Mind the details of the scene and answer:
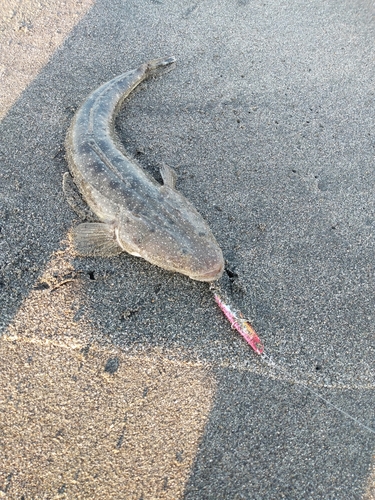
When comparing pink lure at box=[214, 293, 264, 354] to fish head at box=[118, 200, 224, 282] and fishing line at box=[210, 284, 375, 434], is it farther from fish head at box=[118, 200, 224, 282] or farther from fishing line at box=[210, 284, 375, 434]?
fish head at box=[118, 200, 224, 282]

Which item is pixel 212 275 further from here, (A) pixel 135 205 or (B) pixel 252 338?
(A) pixel 135 205

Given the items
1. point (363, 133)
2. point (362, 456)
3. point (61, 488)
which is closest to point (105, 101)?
point (363, 133)

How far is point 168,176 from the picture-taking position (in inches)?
157

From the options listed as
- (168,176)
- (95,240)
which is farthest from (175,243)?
(168,176)

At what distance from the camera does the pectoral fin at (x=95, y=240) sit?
3463 millimetres

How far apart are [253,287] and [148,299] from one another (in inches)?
32.9

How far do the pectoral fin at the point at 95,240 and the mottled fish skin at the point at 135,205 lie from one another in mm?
34

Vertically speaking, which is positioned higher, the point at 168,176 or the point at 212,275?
the point at 168,176

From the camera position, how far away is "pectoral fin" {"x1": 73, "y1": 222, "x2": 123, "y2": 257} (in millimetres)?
3463

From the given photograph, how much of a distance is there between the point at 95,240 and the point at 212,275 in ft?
3.26

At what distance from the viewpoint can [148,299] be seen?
Result: 10.8ft

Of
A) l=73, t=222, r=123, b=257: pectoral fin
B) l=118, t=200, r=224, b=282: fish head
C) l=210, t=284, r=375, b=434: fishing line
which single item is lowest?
l=210, t=284, r=375, b=434: fishing line

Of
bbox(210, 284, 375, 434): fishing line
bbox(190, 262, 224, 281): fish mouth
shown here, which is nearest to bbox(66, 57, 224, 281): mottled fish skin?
bbox(190, 262, 224, 281): fish mouth

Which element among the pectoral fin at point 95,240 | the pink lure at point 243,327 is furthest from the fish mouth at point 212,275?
the pectoral fin at point 95,240
